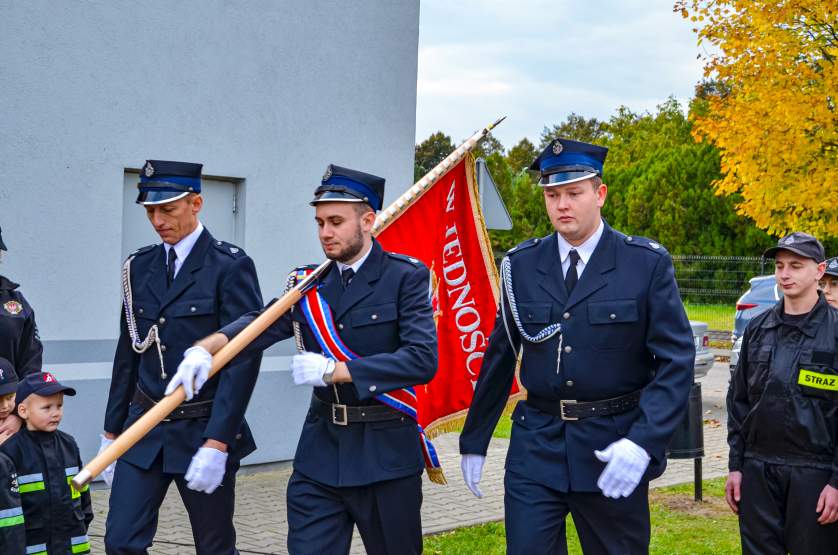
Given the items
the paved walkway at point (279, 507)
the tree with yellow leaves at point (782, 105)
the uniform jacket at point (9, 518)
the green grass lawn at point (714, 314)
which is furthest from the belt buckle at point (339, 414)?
the green grass lawn at point (714, 314)

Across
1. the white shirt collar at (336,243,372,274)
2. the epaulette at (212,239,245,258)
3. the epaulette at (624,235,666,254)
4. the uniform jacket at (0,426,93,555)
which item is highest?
the epaulette at (624,235,666,254)

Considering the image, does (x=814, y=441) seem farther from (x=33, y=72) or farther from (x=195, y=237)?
(x=33, y=72)

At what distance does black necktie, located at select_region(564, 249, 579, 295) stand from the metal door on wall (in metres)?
4.83

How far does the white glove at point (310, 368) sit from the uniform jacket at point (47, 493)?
1449 mm

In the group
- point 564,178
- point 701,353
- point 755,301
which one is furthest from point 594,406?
point 755,301

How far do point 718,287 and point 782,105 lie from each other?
10.9 meters

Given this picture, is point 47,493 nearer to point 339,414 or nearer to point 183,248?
point 183,248

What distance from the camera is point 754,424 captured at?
5398mm

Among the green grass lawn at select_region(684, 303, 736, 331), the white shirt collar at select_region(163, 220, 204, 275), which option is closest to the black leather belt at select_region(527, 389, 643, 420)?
the white shirt collar at select_region(163, 220, 204, 275)

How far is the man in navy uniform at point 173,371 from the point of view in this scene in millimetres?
4824

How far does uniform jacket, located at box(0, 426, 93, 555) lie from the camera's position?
16.1ft

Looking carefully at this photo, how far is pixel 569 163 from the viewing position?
14.8 ft

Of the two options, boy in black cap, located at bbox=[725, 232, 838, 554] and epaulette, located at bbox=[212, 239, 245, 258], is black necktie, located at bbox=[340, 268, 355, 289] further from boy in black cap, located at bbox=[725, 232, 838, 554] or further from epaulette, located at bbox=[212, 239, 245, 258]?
boy in black cap, located at bbox=[725, 232, 838, 554]

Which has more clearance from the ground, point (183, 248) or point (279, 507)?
point (183, 248)
